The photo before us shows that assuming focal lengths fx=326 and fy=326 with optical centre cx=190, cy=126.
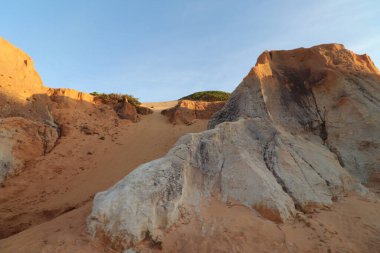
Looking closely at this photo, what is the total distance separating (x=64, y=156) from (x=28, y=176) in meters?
1.71

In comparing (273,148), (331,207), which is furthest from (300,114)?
(331,207)

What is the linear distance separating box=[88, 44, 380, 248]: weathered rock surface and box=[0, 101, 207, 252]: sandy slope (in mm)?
1333

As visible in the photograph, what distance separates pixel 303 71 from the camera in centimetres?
1092

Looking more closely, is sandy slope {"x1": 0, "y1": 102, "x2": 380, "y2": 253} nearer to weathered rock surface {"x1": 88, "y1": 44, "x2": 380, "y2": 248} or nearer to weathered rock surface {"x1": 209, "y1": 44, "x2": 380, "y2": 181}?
weathered rock surface {"x1": 88, "y1": 44, "x2": 380, "y2": 248}

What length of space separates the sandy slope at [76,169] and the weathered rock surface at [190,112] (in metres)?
0.61

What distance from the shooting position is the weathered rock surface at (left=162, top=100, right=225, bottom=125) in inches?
690

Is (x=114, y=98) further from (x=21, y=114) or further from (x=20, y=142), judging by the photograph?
(x=20, y=142)

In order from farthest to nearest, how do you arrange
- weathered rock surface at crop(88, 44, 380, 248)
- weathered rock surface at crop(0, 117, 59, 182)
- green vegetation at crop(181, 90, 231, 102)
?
green vegetation at crop(181, 90, 231, 102), weathered rock surface at crop(0, 117, 59, 182), weathered rock surface at crop(88, 44, 380, 248)

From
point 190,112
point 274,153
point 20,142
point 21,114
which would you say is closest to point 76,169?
point 20,142

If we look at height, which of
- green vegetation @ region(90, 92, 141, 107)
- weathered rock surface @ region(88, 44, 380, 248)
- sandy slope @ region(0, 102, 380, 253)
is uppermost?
green vegetation @ region(90, 92, 141, 107)

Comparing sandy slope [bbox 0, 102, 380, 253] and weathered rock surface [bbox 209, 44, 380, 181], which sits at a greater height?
weathered rock surface [bbox 209, 44, 380, 181]

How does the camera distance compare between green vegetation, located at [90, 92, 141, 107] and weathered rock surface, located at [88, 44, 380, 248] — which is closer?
weathered rock surface, located at [88, 44, 380, 248]

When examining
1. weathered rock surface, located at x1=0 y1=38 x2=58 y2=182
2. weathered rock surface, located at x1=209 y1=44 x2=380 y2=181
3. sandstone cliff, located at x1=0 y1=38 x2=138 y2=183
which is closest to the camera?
weathered rock surface, located at x1=209 y1=44 x2=380 y2=181

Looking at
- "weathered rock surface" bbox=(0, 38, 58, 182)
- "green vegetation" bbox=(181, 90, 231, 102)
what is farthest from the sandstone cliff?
"green vegetation" bbox=(181, 90, 231, 102)
